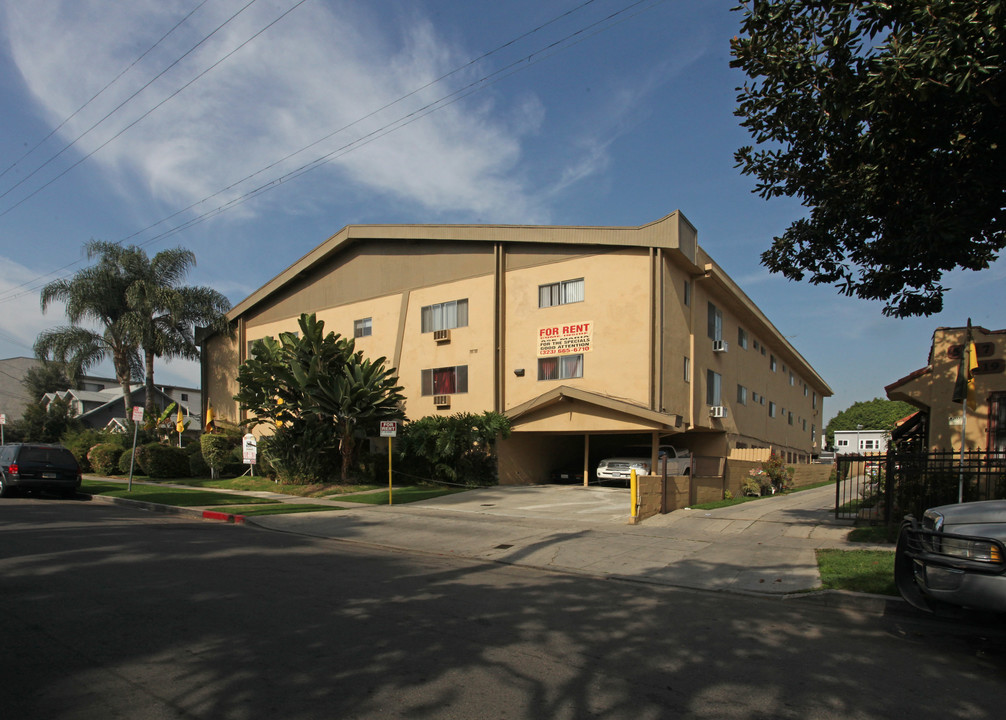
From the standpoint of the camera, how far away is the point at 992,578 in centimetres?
516

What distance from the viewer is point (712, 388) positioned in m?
26.5

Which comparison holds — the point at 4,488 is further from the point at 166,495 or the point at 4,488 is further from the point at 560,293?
the point at 560,293

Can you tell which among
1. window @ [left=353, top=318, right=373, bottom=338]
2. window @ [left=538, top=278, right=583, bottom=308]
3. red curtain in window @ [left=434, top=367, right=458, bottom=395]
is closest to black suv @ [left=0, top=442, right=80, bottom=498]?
window @ [left=353, top=318, right=373, bottom=338]

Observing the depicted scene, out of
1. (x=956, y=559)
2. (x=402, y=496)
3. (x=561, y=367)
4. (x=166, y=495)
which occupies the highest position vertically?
(x=561, y=367)

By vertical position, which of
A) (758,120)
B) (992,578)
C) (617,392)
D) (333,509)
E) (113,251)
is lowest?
(333,509)

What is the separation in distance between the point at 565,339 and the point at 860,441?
153ft

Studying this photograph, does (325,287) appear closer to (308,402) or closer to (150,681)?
(308,402)

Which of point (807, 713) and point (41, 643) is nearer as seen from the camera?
Answer: point (807, 713)

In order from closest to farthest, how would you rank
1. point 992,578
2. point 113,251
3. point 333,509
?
point 992,578
point 333,509
point 113,251

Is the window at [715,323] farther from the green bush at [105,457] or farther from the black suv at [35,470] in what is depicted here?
the green bush at [105,457]

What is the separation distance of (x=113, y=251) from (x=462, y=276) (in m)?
19.5

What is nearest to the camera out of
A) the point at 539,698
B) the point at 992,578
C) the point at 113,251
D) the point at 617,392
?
the point at 539,698

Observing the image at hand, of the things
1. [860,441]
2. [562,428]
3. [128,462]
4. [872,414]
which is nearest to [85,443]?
[128,462]

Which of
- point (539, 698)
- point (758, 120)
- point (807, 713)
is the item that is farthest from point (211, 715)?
point (758, 120)
